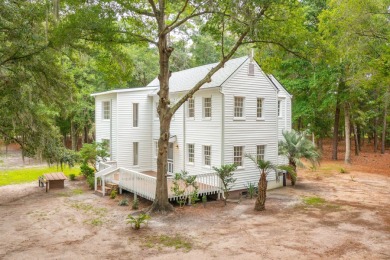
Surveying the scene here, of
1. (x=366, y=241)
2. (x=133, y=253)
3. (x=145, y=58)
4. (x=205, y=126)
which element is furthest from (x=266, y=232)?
(x=145, y=58)

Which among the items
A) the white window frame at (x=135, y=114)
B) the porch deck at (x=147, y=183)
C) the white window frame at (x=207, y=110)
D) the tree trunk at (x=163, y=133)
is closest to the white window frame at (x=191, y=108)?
the white window frame at (x=207, y=110)

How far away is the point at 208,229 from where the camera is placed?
1103cm

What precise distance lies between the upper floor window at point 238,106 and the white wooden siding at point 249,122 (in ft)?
0.68

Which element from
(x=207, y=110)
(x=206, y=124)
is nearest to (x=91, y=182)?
(x=206, y=124)

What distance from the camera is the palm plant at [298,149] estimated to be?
17594 mm

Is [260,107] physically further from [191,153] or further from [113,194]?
[113,194]

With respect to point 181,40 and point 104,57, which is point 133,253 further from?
point 181,40

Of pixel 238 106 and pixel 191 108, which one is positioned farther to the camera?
pixel 191 108

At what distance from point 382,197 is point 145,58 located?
78.9ft

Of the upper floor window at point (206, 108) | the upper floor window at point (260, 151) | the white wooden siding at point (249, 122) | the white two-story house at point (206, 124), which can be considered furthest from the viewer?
the upper floor window at point (260, 151)

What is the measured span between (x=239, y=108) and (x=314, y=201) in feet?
19.7

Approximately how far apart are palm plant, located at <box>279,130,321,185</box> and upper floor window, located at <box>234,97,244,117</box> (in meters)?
3.54

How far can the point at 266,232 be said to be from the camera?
416 inches

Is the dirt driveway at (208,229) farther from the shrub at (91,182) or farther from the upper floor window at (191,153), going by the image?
the upper floor window at (191,153)
